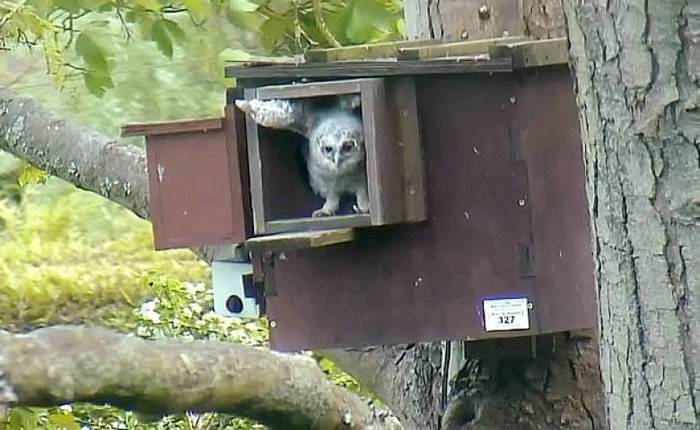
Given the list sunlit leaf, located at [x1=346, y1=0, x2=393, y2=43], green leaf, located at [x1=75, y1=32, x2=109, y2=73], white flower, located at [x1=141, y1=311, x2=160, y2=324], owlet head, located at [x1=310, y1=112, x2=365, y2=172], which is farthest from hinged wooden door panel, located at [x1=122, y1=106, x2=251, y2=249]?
white flower, located at [x1=141, y1=311, x2=160, y2=324]

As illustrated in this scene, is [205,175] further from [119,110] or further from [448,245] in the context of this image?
[119,110]

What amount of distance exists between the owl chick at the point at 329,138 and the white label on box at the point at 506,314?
20 centimetres

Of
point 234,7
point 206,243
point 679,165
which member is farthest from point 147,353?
point 234,7

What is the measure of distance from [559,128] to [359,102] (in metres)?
0.25

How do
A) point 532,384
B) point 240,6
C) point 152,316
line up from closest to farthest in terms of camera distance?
point 532,384 → point 240,6 → point 152,316

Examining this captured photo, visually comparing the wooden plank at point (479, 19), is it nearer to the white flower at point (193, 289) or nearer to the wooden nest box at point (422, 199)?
the wooden nest box at point (422, 199)

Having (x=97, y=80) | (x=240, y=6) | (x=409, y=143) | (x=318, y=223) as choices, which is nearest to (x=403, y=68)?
(x=409, y=143)

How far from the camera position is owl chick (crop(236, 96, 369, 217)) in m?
1.67

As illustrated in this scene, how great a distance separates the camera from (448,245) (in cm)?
169

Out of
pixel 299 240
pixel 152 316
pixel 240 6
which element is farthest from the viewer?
pixel 152 316

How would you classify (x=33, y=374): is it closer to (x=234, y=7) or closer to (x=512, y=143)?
(x=512, y=143)

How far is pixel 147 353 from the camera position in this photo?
116 cm

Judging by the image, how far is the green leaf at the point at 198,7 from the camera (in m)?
2.26

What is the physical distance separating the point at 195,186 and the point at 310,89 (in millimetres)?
218
